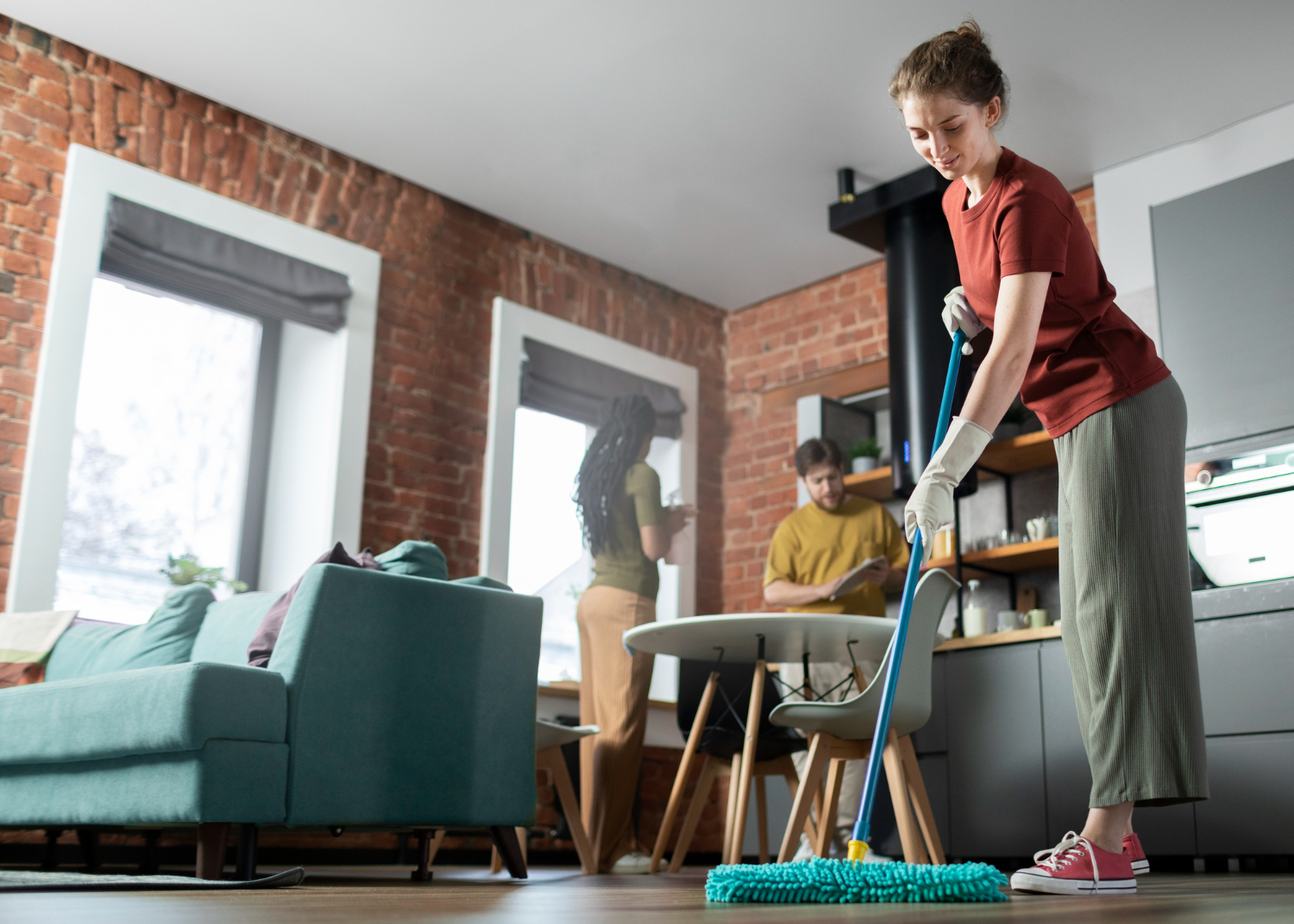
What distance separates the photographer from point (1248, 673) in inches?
137

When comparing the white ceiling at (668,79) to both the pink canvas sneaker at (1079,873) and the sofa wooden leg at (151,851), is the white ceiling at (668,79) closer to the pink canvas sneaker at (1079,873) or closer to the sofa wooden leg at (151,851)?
the sofa wooden leg at (151,851)

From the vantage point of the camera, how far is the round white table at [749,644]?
9.84 feet

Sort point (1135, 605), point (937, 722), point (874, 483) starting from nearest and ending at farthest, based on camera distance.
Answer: point (1135, 605) → point (937, 722) → point (874, 483)

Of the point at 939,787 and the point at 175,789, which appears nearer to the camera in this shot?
the point at 175,789

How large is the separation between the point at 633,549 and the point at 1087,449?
223 centimetres

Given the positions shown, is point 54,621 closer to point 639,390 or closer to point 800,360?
point 639,390

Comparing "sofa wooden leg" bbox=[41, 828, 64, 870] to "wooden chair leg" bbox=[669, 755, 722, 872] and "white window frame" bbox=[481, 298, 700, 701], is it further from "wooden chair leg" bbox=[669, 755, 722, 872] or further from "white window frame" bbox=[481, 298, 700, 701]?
"white window frame" bbox=[481, 298, 700, 701]

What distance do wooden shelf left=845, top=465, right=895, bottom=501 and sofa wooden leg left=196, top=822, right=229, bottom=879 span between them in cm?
326

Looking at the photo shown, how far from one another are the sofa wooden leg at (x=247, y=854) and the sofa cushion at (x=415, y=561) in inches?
26.7

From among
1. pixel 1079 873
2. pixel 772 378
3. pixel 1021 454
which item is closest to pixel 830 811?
pixel 1079 873

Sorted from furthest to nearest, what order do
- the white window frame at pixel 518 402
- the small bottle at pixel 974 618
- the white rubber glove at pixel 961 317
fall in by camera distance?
the white window frame at pixel 518 402 → the small bottle at pixel 974 618 → the white rubber glove at pixel 961 317

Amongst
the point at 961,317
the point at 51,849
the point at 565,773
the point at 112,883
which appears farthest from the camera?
the point at 565,773

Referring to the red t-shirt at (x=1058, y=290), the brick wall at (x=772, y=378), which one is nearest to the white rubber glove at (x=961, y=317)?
the red t-shirt at (x=1058, y=290)

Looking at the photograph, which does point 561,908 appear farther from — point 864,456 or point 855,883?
point 864,456
